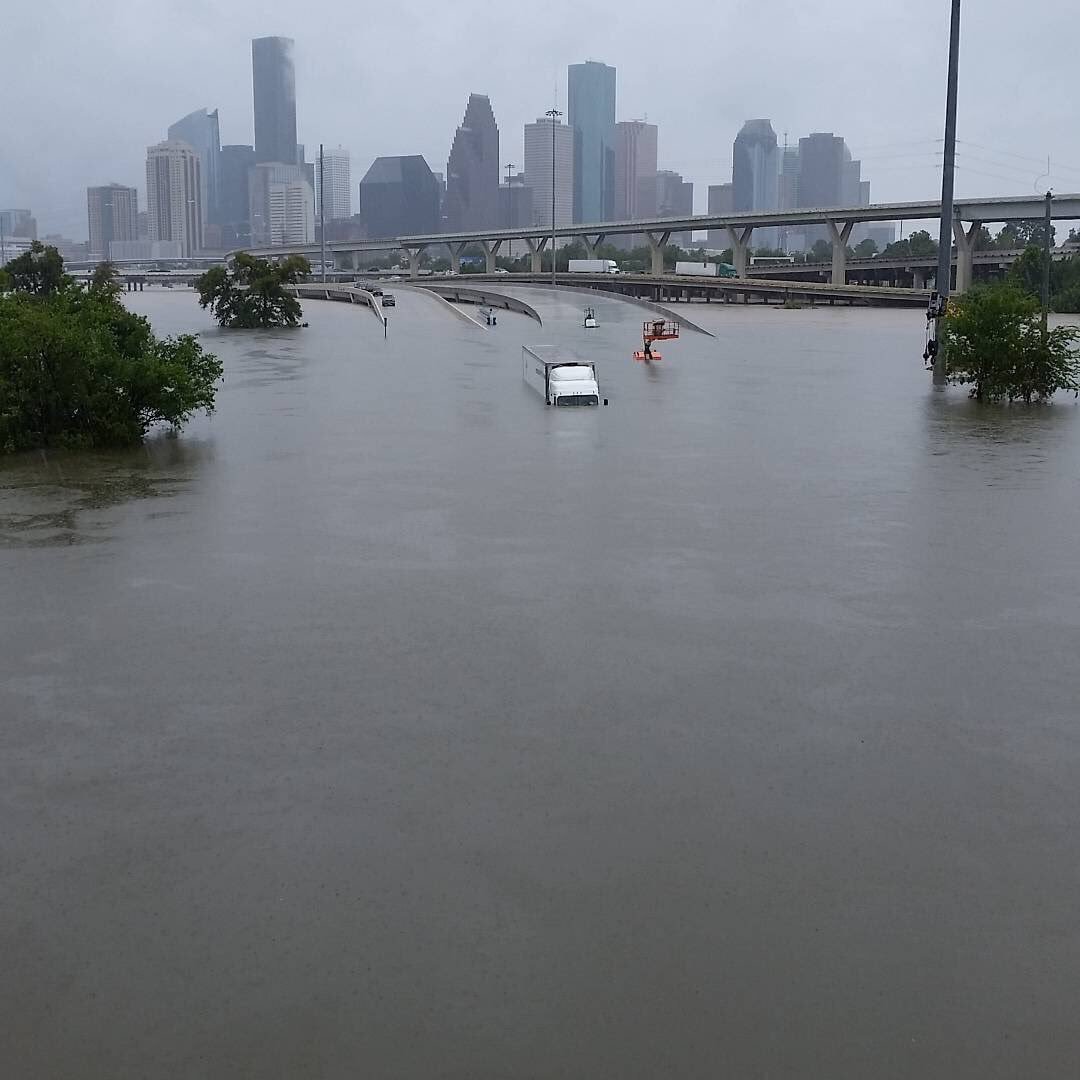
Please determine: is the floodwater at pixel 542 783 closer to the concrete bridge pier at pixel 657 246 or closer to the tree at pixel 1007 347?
the tree at pixel 1007 347

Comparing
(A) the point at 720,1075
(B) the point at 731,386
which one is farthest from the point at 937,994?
(B) the point at 731,386

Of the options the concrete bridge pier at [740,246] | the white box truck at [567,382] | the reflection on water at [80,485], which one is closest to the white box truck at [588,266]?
the concrete bridge pier at [740,246]

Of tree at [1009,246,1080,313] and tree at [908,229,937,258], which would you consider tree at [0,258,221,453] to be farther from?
tree at [908,229,937,258]

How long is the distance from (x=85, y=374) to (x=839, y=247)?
101 meters

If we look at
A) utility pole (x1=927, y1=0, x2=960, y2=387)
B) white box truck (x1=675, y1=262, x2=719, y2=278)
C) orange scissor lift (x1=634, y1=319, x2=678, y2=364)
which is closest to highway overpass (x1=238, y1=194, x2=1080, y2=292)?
white box truck (x1=675, y1=262, x2=719, y2=278)

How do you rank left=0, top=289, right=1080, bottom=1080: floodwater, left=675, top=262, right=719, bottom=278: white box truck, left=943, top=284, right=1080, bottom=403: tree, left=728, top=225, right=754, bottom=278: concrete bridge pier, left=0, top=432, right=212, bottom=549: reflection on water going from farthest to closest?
left=675, top=262, right=719, bottom=278: white box truck
left=728, top=225, right=754, bottom=278: concrete bridge pier
left=943, top=284, right=1080, bottom=403: tree
left=0, top=432, right=212, bottom=549: reflection on water
left=0, top=289, right=1080, bottom=1080: floodwater

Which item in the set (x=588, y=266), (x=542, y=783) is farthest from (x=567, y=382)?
(x=588, y=266)

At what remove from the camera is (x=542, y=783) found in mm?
9273

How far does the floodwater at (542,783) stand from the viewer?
21.3ft

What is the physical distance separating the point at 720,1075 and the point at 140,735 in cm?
562

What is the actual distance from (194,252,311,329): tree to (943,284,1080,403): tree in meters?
54.0

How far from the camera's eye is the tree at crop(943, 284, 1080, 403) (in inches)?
1232

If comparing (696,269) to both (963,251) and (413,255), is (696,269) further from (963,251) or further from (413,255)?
(963,251)

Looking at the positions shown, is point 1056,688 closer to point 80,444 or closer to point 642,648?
point 642,648
